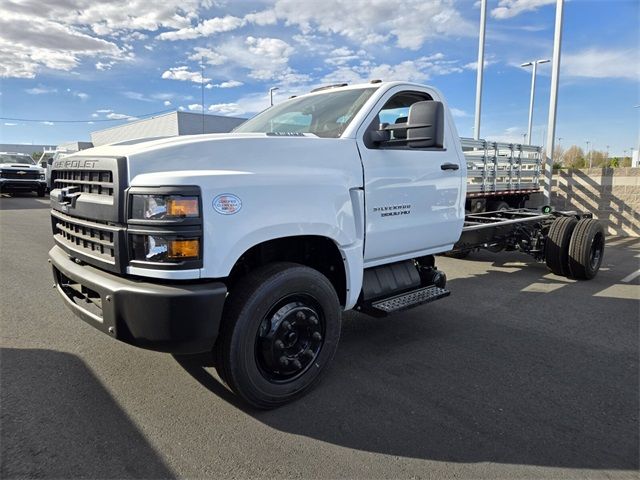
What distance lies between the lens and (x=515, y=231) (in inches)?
271

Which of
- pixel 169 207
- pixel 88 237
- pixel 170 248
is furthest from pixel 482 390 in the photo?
pixel 88 237

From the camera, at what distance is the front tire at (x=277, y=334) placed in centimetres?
272

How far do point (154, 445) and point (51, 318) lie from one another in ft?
9.09

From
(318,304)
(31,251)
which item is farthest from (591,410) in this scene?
(31,251)

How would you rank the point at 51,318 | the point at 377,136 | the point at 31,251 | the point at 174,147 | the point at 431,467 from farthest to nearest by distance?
the point at 31,251 → the point at 51,318 → the point at 377,136 → the point at 174,147 → the point at 431,467

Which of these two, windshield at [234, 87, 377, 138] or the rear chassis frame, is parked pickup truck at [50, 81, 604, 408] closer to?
windshield at [234, 87, 377, 138]

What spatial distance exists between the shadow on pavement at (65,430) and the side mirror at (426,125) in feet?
8.78

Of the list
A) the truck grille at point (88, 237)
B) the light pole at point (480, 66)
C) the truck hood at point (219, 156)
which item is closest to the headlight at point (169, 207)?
the truck hood at point (219, 156)

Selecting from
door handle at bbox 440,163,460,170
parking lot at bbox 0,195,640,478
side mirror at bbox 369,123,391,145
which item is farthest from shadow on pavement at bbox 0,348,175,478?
door handle at bbox 440,163,460,170

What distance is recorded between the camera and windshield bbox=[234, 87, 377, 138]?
369cm

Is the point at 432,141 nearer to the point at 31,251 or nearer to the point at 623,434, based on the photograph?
the point at 623,434

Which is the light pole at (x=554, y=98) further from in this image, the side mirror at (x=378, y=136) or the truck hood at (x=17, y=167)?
the truck hood at (x=17, y=167)

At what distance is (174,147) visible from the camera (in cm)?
269

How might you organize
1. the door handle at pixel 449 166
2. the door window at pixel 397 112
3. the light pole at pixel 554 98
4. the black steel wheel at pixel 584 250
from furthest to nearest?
the light pole at pixel 554 98 → the black steel wheel at pixel 584 250 → the door handle at pixel 449 166 → the door window at pixel 397 112
